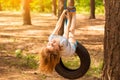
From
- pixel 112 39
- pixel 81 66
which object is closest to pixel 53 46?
pixel 81 66

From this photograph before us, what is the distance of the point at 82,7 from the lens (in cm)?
4541

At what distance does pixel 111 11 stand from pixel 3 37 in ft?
37.5

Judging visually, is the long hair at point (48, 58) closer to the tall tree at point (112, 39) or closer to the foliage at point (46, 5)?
the tall tree at point (112, 39)

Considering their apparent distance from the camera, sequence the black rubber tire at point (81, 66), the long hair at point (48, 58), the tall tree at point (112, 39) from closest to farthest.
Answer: the long hair at point (48, 58), the tall tree at point (112, 39), the black rubber tire at point (81, 66)

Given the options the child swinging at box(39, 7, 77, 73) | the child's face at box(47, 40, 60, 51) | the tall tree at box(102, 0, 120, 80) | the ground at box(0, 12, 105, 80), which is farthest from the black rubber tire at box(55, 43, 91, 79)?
the ground at box(0, 12, 105, 80)

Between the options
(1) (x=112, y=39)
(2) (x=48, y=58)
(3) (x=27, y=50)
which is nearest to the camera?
(2) (x=48, y=58)

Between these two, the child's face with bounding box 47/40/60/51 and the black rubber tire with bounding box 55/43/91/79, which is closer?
the child's face with bounding box 47/40/60/51

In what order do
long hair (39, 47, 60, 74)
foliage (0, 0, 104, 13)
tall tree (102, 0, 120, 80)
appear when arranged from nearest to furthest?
long hair (39, 47, 60, 74) → tall tree (102, 0, 120, 80) → foliage (0, 0, 104, 13)

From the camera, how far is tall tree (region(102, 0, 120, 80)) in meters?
5.45

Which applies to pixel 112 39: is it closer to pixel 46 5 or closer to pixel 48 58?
pixel 48 58

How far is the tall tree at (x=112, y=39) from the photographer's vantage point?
5.45m

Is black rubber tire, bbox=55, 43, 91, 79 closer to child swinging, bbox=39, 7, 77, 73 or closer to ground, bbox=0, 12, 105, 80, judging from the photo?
child swinging, bbox=39, 7, 77, 73

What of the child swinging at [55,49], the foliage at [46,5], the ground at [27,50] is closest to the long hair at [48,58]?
the child swinging at [55,49]

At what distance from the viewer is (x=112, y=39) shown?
5.50m
